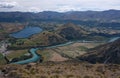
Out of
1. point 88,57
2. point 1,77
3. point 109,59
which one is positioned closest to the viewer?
point 1,77

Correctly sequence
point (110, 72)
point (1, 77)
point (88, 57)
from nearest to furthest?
point (1, 77) < point (110, 72) < point (88, 57)

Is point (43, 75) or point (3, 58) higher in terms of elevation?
point (43, 75)

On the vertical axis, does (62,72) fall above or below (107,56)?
above

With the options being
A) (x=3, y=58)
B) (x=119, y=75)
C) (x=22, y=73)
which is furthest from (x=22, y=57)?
(x=119, y=75)

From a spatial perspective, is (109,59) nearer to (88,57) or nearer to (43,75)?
(88,57)

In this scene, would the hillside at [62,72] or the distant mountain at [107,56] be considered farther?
the distant mountain at [107,56]

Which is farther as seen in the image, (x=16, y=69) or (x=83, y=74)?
(x=16, y=69)

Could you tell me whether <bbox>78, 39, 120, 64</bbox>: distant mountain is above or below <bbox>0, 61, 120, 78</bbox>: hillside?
below

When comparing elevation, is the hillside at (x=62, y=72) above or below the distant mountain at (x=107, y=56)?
above

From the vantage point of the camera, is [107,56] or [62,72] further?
[107,56]

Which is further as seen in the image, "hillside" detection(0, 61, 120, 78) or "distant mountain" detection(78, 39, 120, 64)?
"distant mountain" detection(78, 39, 120, 64)
